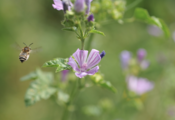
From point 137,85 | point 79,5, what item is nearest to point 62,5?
point 79,5

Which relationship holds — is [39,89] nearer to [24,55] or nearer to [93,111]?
[24,55]

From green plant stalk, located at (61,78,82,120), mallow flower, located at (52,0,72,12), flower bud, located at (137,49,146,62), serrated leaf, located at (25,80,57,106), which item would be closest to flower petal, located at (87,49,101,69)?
green plant stalk, located at (61,78,82,120)

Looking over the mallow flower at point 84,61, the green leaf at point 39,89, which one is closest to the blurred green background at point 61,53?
the green leaf at point 39,89

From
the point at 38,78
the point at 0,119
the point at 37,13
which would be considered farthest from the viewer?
the point at 37,13

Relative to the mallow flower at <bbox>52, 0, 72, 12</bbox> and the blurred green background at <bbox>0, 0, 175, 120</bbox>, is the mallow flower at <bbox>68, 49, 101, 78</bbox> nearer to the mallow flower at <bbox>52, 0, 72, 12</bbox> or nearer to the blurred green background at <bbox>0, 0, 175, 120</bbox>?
the mallow flower at <bbox>52, 0, 72, 12</bbox>

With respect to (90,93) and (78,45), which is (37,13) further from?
(90,93)

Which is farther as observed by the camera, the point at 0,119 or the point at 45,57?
the point at 45,57

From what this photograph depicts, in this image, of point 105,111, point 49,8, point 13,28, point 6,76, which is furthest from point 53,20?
point 105,111
